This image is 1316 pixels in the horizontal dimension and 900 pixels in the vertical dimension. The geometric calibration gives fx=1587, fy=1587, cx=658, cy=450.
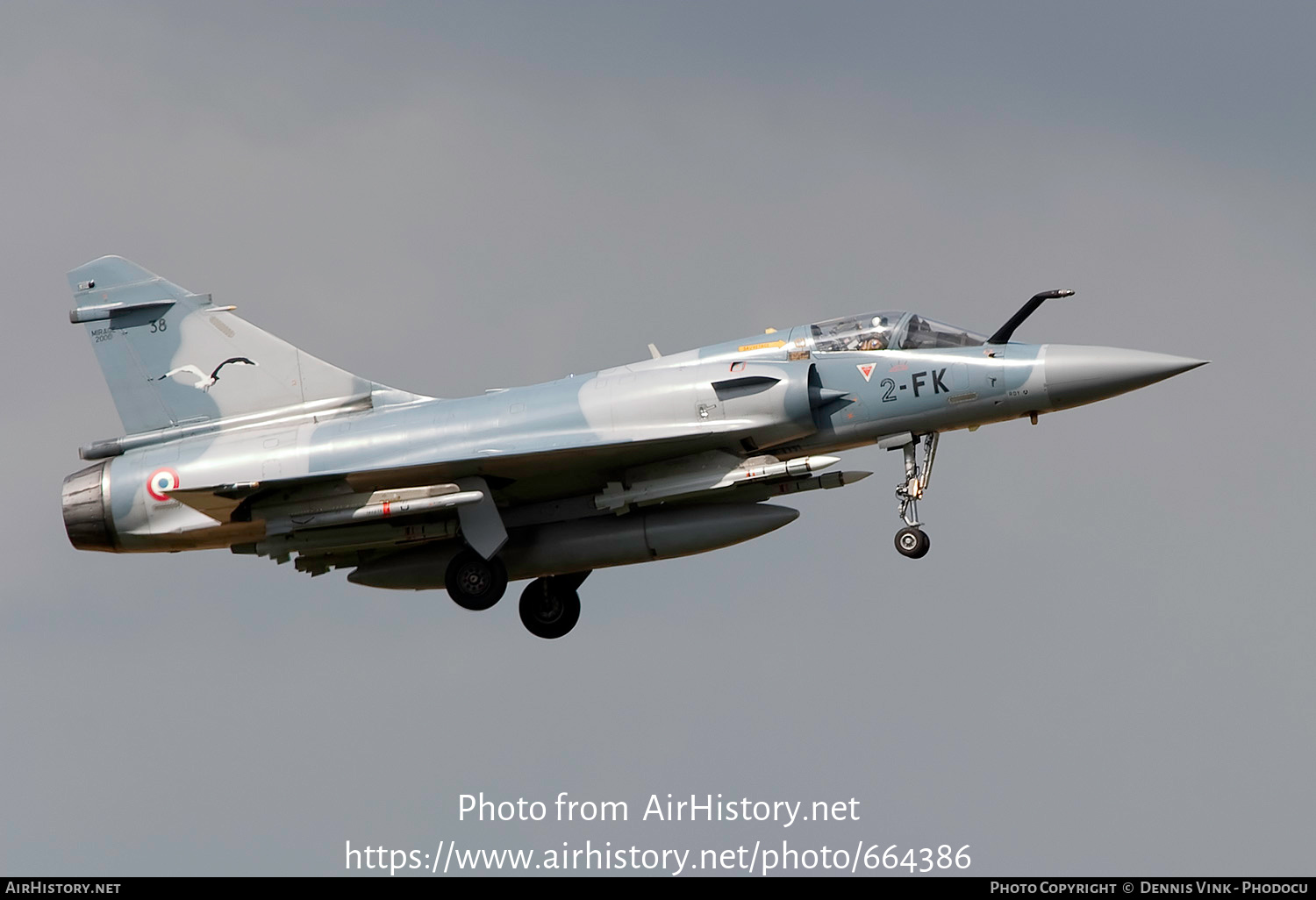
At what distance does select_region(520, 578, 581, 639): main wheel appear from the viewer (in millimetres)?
20953

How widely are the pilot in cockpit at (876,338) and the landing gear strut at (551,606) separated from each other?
5081 millimetres

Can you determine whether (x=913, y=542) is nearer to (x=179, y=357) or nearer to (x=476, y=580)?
(x=476, y=580)

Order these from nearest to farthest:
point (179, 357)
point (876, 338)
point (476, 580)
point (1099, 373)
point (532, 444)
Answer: point (1099, 373), point (532, 444), point (876, 338), point (476, 580), point (179, 357)

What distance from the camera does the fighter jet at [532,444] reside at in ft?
59.4

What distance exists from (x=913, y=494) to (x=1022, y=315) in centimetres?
238

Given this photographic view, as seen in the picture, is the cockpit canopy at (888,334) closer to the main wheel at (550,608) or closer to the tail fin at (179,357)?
the main wheel at (550,608)

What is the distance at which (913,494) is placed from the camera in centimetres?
1825

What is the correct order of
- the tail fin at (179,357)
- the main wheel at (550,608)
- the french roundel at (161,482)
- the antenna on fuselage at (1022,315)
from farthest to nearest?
the main wheel at (550,608) < the tail fin at (179,357) < the french roundel at (161,482) < the antenna on fuselage at (1022,315)

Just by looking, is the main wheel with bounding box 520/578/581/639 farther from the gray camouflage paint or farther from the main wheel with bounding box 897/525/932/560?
the main wheel with bounding box 897/525/932/560

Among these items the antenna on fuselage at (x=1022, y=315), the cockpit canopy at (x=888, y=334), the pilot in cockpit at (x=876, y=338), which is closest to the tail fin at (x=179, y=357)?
the cockpit canopy at (x=888, y=334)

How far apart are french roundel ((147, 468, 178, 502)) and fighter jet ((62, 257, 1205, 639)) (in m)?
0.02

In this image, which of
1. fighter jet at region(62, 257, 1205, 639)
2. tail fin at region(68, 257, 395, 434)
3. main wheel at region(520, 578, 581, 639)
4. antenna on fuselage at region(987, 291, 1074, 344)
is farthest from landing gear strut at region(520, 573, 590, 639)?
antenna on fuselage at region(987, 291, 1074, 344)

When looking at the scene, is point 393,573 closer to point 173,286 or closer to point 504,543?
point 504,543

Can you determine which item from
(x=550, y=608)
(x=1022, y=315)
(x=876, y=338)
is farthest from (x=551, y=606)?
(x=1022, y=315)
